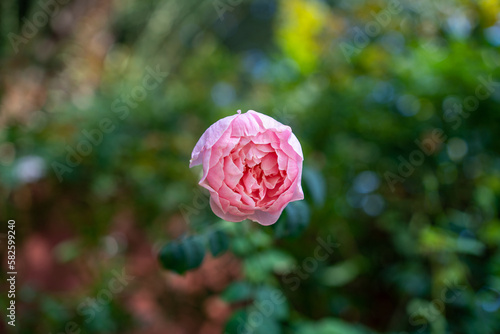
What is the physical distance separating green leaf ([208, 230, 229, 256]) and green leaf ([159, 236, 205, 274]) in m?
0.01

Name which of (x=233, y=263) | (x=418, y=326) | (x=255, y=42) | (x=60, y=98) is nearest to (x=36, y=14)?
(x=60, y=98)

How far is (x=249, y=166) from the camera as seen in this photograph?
1.50 feet

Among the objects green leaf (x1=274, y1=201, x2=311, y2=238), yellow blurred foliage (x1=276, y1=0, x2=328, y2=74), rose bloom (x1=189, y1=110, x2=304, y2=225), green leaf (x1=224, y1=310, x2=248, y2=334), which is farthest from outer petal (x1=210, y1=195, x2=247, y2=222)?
yellow blurred foliage (x1=276, y1=0, x2=328, y2=74)

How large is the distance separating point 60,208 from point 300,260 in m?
0.77

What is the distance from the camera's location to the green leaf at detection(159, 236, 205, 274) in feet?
1.91

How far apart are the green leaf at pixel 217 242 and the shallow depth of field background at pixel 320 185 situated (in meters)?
0.12

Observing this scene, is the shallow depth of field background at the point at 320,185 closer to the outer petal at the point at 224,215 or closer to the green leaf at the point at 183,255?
the green leaf at the point at 183,255

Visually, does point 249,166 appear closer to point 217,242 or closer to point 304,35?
point 217,242

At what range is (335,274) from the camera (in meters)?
1.08

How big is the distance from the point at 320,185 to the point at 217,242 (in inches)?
8.4

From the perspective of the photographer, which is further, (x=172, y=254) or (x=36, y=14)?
(x=36, y=14)

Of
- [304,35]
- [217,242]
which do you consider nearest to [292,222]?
[217,242]

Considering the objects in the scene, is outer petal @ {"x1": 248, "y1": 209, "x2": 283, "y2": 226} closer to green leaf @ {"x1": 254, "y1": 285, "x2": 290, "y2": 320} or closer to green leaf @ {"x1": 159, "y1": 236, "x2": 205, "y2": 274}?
green leaf @ {"x1": 159, "y1": 236, "x2": 205, "y2": 274}

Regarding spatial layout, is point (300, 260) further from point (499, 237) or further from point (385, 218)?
point (499, 237)
